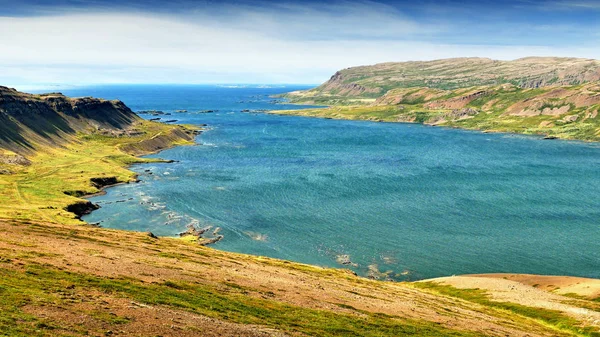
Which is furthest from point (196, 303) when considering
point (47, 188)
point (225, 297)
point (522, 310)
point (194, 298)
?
point (47, 188)

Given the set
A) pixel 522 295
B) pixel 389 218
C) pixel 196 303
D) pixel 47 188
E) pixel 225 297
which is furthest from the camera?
pixel 47 188

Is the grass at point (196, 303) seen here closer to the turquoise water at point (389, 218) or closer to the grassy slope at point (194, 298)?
the grassy slope at point (194, 298)

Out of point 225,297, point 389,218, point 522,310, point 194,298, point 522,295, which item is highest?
point 194,298

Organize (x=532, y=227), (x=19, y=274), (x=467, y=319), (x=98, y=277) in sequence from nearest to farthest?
(x=19, y=274) → (x=98, y=277) → (x=467, y=319) → (x=532, y=227)

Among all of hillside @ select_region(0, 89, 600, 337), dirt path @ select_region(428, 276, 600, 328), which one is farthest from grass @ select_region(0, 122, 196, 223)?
dirt path @ select_region(428, 276, 600, 328)

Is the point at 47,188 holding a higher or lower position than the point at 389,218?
higher

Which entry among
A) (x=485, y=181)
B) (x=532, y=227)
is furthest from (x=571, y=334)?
(x=485, y=181)

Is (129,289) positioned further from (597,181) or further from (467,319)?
(597,181)

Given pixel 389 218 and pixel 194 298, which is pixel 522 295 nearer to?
pixel 389 218

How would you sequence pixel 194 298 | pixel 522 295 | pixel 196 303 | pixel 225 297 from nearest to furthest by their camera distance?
pixel 196 303
pixel 194 298
pixel 225 297
pixel 522 295
